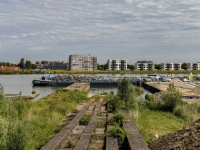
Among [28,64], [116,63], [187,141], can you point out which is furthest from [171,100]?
[28,64]

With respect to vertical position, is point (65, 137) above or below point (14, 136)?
below

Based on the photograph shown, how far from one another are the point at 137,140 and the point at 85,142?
5.81 ft

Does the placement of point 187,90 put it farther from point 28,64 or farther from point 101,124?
point 28,64

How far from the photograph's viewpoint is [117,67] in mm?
165000

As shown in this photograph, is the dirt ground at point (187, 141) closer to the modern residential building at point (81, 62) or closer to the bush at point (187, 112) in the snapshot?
the bush at point (187, 112)

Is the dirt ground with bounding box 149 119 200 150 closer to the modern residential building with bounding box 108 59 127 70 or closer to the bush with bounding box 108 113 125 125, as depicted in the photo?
the bush with bounding box 108 113 125 125

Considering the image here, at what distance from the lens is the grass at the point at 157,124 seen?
10.4 meters

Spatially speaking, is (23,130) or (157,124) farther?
(157,124)

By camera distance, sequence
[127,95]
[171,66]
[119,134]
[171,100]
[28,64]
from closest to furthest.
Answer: [119,134], [127,95], [171,100], [28,64], [171,66]

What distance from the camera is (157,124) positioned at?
40.5 ft

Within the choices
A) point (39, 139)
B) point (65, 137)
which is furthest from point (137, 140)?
point (39, 139)

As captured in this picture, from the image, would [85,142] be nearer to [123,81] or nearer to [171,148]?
[171,148]

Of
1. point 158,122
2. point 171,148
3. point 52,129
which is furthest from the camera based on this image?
point 158,122

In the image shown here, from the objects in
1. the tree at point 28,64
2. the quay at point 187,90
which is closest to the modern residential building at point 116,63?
the tree at point 28,64
